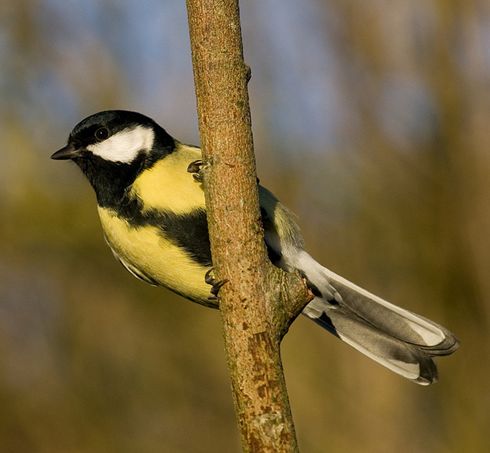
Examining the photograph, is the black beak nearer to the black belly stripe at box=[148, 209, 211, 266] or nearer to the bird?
the bird


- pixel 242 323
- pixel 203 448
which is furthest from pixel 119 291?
pixel 242 323

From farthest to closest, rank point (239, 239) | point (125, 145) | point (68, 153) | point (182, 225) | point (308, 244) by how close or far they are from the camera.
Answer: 1. point (308, 244)
2. point (68, 153)
3. point (125, 145)
4. point (182, 225)
5. point (239, 239)

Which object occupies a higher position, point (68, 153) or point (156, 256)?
point (68, 153)

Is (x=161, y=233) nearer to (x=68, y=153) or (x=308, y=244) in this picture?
(x=68, y=153)

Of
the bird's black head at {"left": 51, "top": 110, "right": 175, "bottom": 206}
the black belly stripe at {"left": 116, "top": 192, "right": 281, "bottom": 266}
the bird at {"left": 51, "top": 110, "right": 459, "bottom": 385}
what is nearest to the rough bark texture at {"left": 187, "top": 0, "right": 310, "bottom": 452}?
the bird at {"left": 51, "top": 110, "right": 459, "bottom": 385}

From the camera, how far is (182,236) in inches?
98.8

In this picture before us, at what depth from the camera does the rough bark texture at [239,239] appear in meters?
1.82

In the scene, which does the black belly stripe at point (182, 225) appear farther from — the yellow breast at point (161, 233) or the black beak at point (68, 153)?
the black beak at point (68, 153)

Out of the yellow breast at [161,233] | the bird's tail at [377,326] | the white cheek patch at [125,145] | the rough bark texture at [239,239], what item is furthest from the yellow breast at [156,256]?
the rough bark texture at [239,239]

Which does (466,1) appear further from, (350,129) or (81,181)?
(81,181)

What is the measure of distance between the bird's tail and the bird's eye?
0.73m

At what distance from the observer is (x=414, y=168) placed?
448cm

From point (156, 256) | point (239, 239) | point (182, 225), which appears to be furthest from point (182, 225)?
point (239, 239)

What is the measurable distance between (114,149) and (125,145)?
0.14 ft
